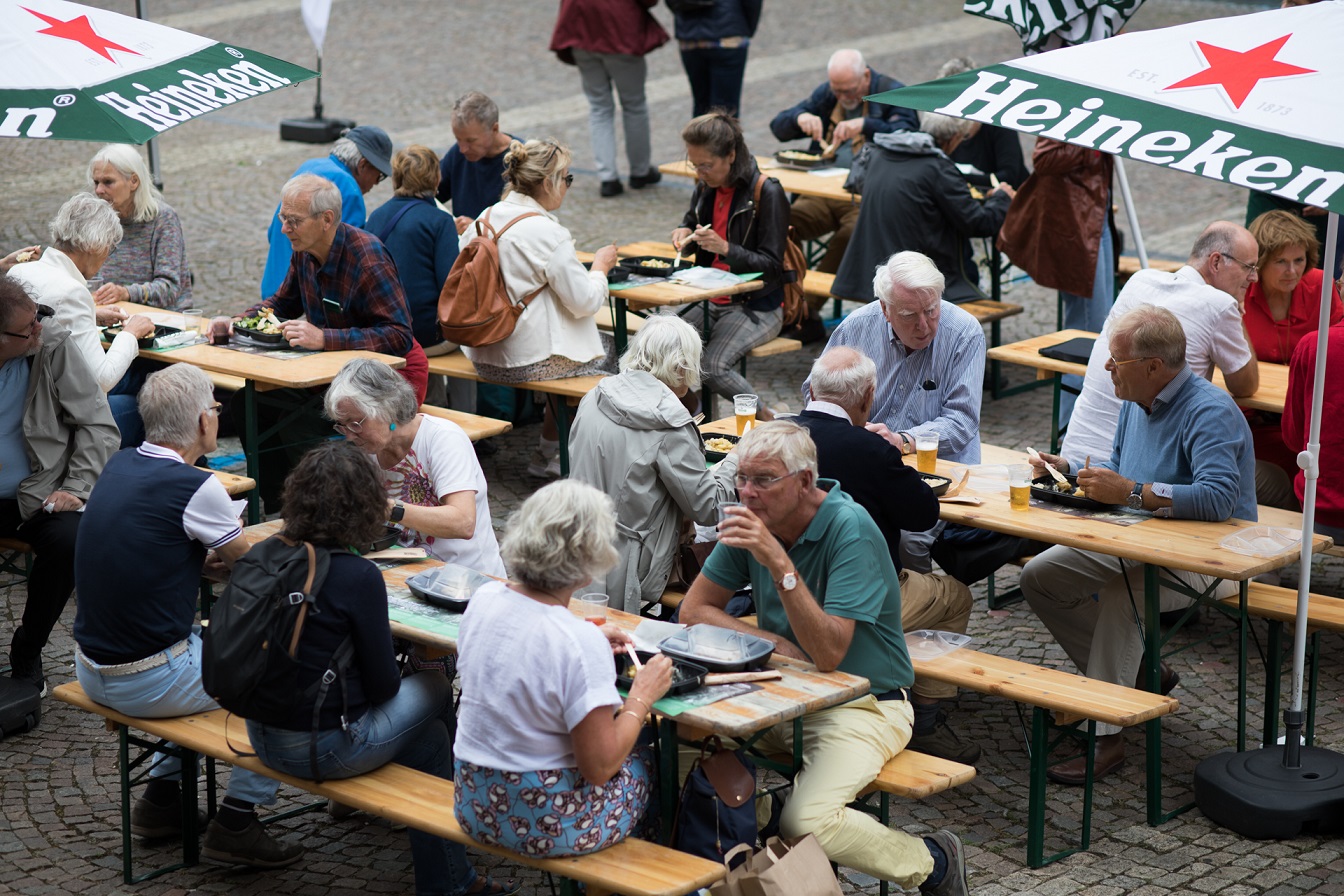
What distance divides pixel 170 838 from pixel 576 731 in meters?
1.89

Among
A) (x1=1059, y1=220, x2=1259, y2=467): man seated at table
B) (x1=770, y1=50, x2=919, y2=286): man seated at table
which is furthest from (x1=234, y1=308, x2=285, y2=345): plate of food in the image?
(x1=770, y1=50, x2=919, y2=286): man seated at table

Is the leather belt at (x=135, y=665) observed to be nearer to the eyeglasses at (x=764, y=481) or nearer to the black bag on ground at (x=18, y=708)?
the black bag on ground at (x=18, y=708)

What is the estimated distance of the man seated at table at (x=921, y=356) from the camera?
6188 millimetres

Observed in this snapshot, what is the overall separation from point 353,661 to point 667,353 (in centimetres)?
190

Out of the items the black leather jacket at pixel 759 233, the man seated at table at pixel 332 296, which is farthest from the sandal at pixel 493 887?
the black leather jacket at pixel 759 233

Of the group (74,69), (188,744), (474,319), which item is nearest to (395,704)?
(188,744)

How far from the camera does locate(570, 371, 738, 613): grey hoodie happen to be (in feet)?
18.0

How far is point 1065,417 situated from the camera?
8.15 metres

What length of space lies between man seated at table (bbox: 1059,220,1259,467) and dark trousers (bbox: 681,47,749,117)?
7.00 m

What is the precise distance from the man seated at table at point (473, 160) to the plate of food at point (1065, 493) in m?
3.89

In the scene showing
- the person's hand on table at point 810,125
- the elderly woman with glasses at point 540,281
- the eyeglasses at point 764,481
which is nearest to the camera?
the eyeglasses at point 764,481

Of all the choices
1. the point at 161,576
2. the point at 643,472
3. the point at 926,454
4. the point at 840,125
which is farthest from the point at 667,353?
the point at 840,125

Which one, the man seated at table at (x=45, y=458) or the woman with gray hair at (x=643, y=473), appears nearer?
the woman with gray hair at (x=643, y=473)

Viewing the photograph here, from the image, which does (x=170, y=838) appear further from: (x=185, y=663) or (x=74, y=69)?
(x=74, y=69)
